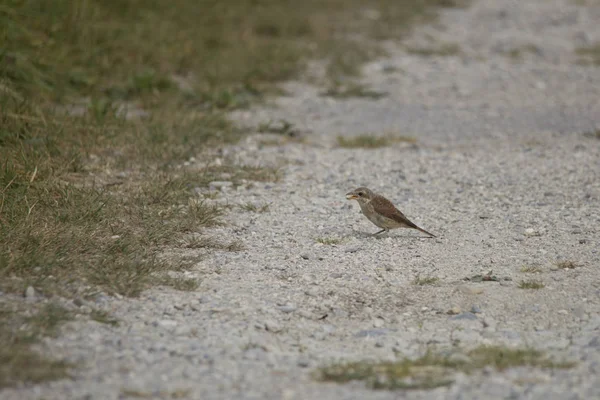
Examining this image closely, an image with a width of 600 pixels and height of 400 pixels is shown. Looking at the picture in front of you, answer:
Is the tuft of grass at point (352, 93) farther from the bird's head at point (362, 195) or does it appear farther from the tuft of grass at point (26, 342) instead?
the tuft of grass at point (26, 342)

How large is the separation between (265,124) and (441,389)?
6546 mm

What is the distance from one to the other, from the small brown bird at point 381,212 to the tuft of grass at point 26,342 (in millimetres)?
2706

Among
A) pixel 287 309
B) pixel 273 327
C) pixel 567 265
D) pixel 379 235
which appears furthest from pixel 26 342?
pixel 567 265

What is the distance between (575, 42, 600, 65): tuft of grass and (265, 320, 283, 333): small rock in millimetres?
11236

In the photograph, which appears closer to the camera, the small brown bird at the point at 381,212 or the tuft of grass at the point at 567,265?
the tuft of grass at the point at 567,265

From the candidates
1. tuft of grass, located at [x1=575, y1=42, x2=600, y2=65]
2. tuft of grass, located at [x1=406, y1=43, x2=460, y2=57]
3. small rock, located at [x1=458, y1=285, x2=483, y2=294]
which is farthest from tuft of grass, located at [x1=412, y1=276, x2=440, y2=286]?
tuft of grass, located at [x1=575, y1=42, x2=600, y2=65]

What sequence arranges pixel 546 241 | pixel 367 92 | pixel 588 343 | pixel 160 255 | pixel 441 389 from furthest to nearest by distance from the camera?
1. pixel 367 92
2. pixel 546 241
3. pixel 160 255
4. pixel 588 343
5. pixel 441 389

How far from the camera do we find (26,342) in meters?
4.52

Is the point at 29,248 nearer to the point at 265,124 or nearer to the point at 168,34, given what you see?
the point at 265,124

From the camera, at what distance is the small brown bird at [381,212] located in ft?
21.9

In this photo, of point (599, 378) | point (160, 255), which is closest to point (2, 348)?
point (160, 255)

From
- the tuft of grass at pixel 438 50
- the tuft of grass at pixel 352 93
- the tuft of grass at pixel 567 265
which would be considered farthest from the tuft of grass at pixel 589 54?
the tuft of grass at pixel 567 265

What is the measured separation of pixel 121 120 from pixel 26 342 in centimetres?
513

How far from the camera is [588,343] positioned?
480 centimetres
